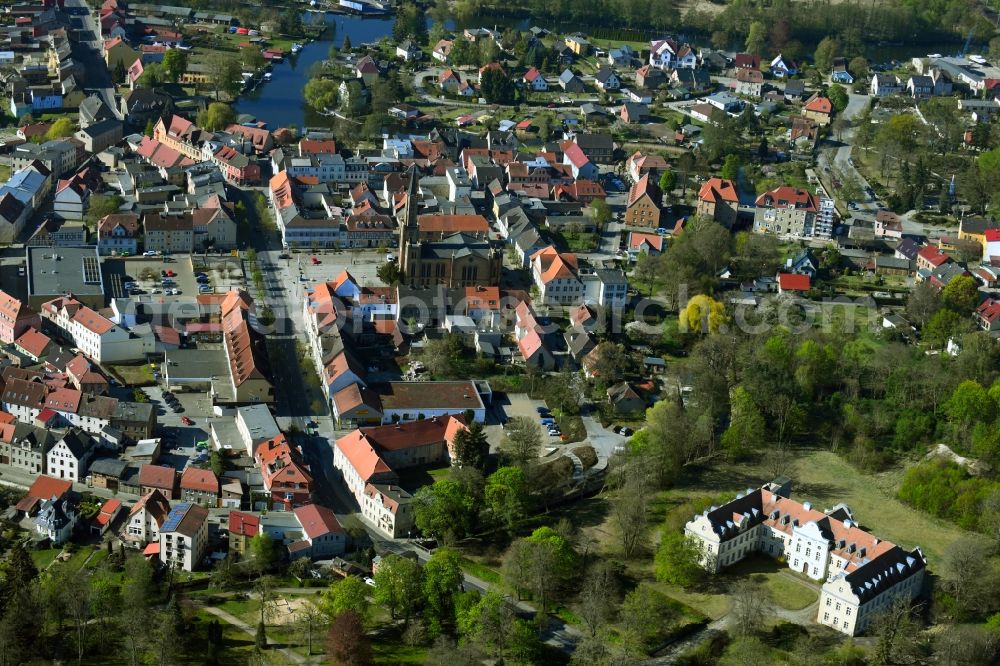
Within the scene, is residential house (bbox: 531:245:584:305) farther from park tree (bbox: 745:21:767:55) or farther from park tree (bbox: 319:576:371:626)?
park tree (bbox: 745:21:767:55)

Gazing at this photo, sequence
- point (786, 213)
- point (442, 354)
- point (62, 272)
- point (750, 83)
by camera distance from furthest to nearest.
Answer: point (750, 83)
point (786, 213)
point (62, 272)
point (442, 354)

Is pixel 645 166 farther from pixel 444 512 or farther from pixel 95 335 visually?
pixel 444 512

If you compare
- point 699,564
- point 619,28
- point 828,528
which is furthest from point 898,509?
point 619,28

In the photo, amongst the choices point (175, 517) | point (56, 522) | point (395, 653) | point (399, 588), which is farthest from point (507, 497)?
point (56, 522)

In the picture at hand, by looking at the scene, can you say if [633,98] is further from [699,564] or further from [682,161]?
[699,564]

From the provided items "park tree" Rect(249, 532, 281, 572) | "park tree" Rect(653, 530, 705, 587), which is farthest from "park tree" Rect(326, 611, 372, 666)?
"park tree" Rect(653, 530, 705, 587)
